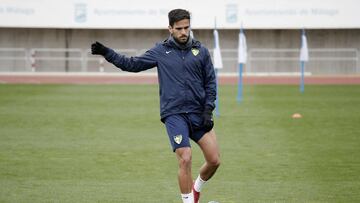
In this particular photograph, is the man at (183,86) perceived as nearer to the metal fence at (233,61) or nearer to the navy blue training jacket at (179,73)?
the navy blue training jacket at (179,73)

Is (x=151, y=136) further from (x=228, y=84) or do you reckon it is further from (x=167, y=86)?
(x=228, y=84)

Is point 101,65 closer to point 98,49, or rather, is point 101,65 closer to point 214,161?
point 214,161

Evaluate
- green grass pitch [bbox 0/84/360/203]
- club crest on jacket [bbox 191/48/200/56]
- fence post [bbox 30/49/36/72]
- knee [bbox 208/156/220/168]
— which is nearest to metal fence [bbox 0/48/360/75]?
fence post [bbox 30/49/36/72]

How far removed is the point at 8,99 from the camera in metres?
26.2

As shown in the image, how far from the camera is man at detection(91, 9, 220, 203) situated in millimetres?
8586

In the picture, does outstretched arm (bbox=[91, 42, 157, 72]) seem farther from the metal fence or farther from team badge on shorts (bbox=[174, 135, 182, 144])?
the metal fence

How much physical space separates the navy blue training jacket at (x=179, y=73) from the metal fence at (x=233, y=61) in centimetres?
3274

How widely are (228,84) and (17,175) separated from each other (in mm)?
24512

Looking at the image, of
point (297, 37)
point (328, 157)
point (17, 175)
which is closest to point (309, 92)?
point (297, 37)

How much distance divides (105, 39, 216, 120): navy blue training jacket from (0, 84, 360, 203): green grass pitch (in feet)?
5.76

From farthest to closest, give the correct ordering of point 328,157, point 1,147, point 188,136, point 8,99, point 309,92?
point 309,92
point 8,99
point 1,147
point 328,157
point 188,136

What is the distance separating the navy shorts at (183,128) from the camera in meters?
8.59
